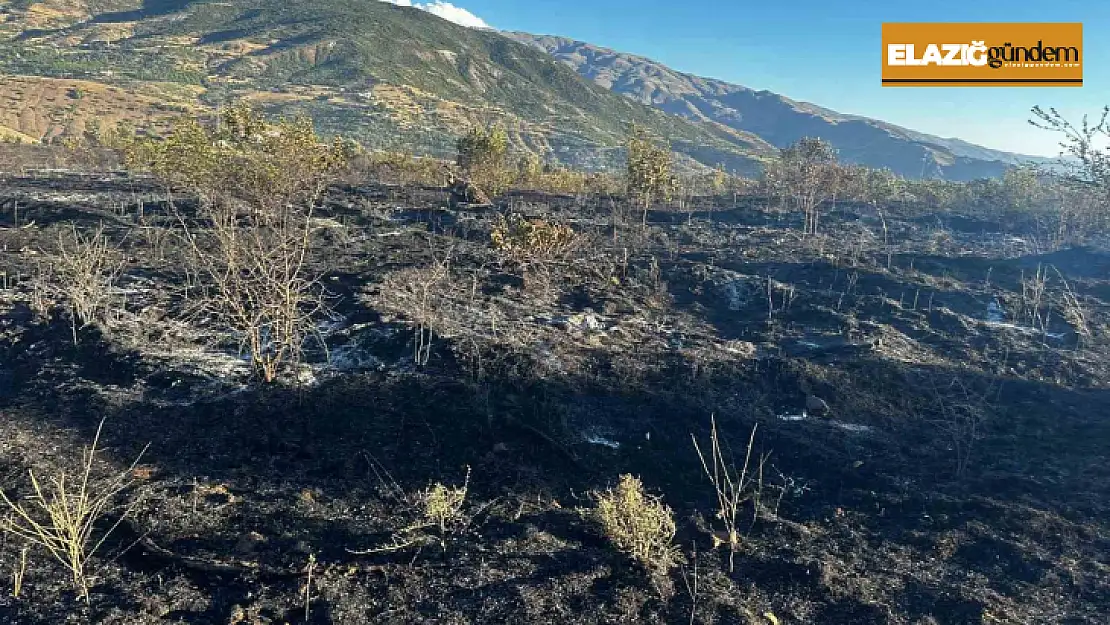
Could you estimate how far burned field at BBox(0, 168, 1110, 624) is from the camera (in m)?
6.50

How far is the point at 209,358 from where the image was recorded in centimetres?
1187

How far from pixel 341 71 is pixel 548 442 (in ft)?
505

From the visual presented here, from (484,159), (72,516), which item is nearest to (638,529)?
(72,516)

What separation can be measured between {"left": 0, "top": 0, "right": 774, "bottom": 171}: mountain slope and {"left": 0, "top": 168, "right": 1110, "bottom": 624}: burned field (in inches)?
2851

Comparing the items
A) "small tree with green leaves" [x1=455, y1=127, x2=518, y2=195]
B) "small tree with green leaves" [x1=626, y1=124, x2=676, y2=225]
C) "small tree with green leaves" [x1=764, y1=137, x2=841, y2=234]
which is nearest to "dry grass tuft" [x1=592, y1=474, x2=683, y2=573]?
"small tree with green leaves" [x1=626, y1=124, x2=676, y2=225]

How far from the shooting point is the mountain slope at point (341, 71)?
104 metres

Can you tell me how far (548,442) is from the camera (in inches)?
383

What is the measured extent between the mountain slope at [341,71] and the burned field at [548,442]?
238ft

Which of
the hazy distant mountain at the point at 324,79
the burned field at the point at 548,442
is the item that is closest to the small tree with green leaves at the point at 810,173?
the burned field at the point at 548,442

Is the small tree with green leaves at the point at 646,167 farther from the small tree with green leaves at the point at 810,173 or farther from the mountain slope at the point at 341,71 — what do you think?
the mountain slope at the point at 341,71

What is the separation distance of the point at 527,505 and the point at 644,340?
26.2ft

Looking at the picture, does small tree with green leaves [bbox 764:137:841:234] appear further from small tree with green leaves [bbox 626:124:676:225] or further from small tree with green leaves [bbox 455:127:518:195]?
small tree with green leaves [bbox 455:127:518:195]

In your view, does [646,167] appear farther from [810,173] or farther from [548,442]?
[548,442]

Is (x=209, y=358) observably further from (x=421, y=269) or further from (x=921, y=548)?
(x=921, y=548)
